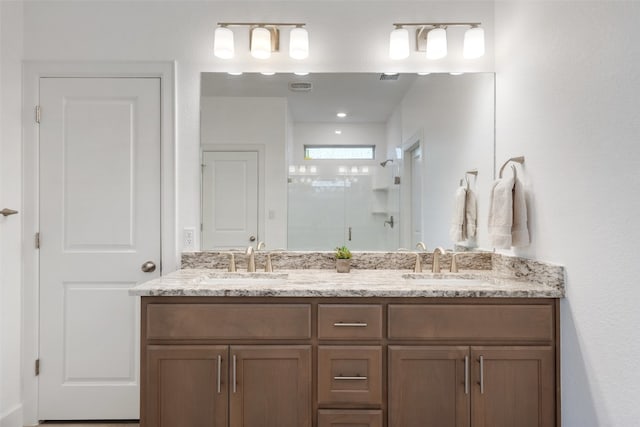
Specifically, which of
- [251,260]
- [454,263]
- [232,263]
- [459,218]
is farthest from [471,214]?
[232,263]

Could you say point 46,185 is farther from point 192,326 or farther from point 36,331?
point 192,326

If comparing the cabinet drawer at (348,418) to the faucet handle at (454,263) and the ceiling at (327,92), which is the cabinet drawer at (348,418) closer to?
the faucet handle at (454,263)

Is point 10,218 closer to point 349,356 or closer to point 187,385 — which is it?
point 187,385

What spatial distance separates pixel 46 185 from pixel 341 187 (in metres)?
1.66

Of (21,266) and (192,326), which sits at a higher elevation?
(21,266)

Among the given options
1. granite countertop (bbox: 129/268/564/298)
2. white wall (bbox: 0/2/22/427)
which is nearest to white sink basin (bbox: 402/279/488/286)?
granite countertop (bbox: 129/268/564/298)

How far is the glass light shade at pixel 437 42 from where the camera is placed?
212 cm

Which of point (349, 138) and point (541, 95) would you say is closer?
point (541, 95)

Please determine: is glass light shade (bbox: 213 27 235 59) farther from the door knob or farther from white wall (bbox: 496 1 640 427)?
white wall (bbox: 496 1 640 427)

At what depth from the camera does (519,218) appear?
1824 millimetres

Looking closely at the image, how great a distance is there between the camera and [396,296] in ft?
5.26

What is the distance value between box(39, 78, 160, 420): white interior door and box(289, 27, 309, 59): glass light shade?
80cm

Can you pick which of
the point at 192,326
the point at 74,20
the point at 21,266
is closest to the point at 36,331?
the point at 21,266

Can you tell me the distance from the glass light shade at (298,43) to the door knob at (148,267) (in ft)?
4.60
